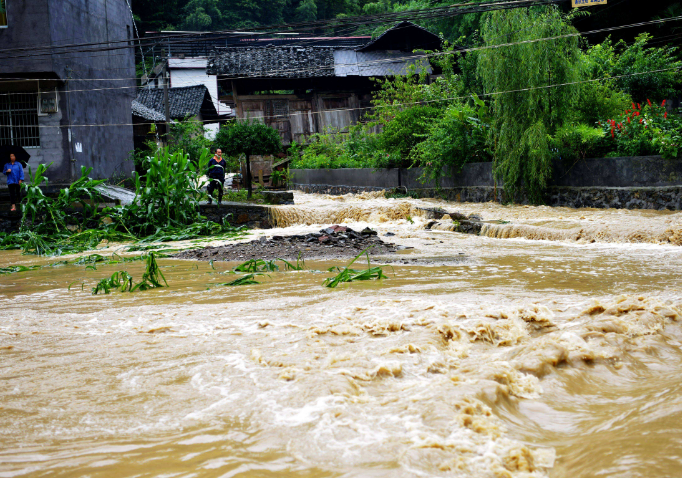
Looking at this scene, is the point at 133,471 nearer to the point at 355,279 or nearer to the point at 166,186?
the point at 355,279

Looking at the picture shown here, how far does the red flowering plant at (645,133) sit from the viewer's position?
10820mm

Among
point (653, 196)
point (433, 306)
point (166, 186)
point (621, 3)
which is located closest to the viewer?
point (433, 306)

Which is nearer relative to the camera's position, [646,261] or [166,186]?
[646,261]

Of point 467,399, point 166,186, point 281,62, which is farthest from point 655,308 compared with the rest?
point 281,62

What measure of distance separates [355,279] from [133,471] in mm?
4405

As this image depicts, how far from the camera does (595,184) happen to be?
12.3 metres

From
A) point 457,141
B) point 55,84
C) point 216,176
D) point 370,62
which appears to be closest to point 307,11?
point 370,62

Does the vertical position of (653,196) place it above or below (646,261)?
above

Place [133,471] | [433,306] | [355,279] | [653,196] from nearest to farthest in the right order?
[133,471] → [433,306] → [355,279] → [653,196]

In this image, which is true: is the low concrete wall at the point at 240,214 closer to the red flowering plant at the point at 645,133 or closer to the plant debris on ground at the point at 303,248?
the plant debris on ground at the point at 303,248

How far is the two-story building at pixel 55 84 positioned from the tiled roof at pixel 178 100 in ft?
37.6

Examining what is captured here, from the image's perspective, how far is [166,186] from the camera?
12875 millimetres

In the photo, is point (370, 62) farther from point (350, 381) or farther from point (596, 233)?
point (350, 381)

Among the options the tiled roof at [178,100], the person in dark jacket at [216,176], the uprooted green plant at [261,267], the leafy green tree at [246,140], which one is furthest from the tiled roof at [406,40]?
the uprooted green plant at [261,267]
